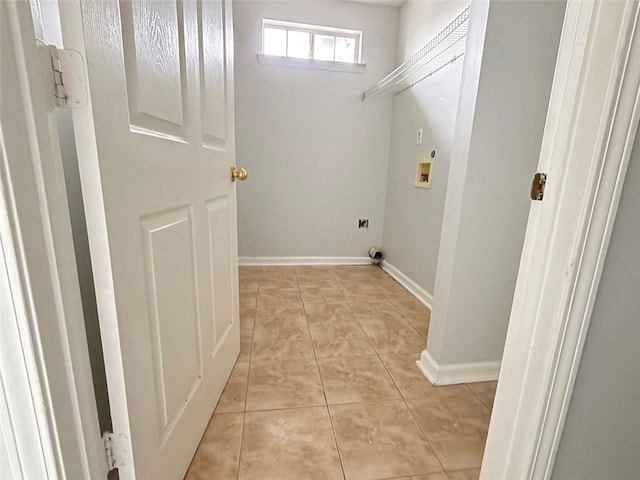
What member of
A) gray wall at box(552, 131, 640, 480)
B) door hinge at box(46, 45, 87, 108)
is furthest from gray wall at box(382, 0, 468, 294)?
door hinge at box(46, 45, 87, 108)

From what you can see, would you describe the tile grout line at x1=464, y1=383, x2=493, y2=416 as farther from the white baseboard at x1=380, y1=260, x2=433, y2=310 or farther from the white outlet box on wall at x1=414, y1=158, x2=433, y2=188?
the white outlet box on wall at x1=414, y1=158, x2=433, y2=188

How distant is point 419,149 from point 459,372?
176 centimetres

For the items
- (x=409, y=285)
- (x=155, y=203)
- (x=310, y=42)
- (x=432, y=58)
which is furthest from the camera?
(x=310, y=42)

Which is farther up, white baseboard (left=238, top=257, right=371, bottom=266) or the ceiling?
the ceiling

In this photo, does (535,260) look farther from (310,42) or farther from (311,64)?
(310,42)

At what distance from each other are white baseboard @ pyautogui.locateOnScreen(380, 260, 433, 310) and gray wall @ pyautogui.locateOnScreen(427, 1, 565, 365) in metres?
0.72

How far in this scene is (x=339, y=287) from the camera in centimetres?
266

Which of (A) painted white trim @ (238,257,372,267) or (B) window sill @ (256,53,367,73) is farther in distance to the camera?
(A) painted white trim @ (238,257,372,267)

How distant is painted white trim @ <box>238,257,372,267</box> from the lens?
3.19 metres

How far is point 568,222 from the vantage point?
590mm

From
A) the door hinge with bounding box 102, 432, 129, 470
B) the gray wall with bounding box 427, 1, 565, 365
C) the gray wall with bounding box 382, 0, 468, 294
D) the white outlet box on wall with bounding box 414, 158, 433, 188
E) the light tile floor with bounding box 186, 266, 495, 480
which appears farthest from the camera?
the white outlet box on wall with bounding box 414, 158, 433, 188

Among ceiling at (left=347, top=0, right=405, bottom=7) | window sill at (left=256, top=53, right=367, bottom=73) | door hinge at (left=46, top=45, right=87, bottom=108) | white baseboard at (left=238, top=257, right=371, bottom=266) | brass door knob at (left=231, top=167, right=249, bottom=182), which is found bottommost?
white baseboard at (left=238, top=257, right=371, bottom=266)

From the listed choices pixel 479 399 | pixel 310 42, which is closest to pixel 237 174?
pixel 479 399

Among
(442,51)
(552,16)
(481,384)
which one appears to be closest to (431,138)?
(442,51)
